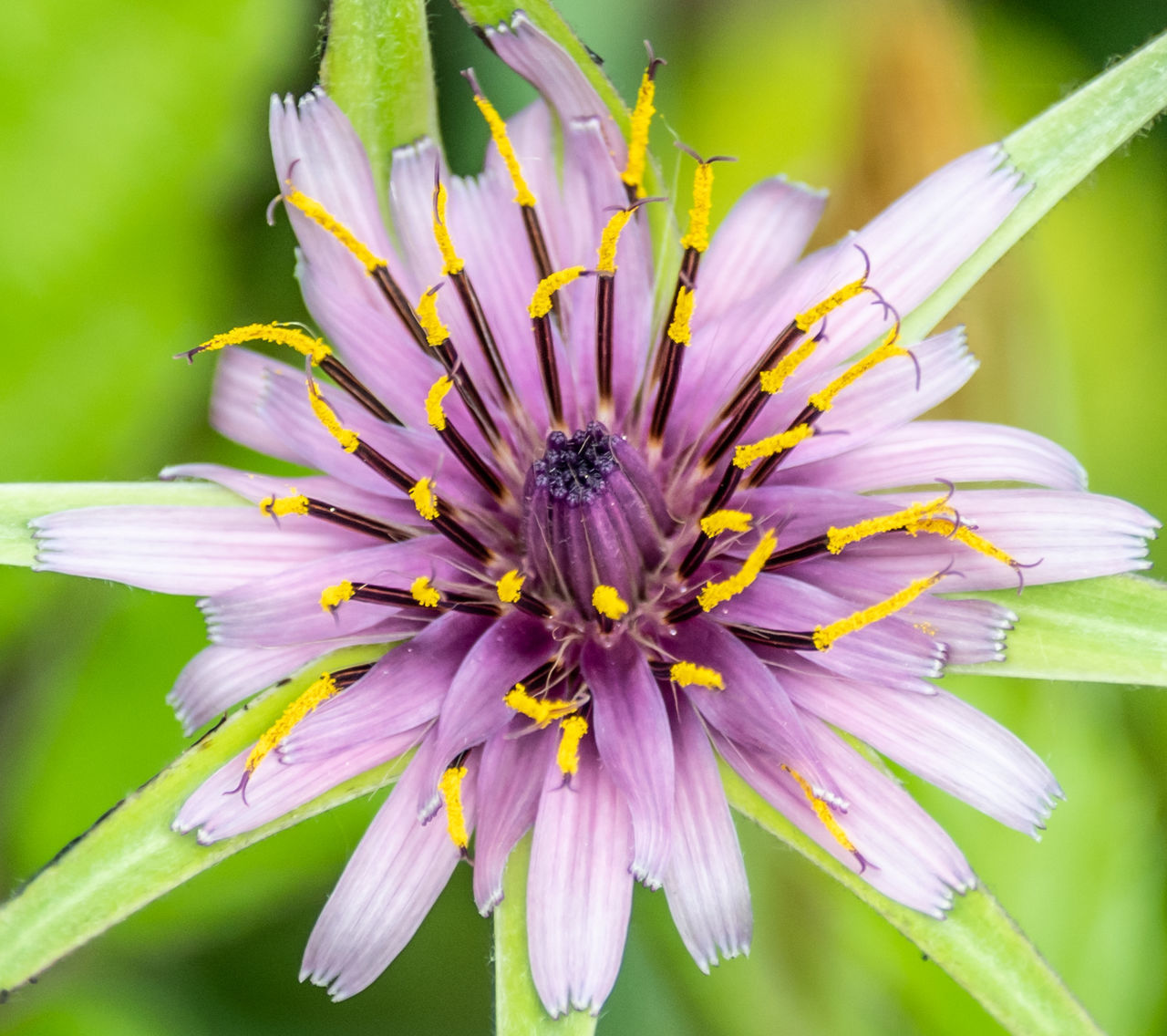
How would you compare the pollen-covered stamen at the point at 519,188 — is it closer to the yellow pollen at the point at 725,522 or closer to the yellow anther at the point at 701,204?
the yellow anther at the point at 701,204

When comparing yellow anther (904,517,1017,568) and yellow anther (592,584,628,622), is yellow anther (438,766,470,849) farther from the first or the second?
yellow anther (904,517,1017,568)

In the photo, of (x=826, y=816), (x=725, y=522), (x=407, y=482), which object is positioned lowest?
(x=826, y=816)

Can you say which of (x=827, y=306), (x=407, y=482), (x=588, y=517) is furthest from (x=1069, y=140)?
(x=407, y=482)

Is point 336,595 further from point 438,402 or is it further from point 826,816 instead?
point 826,816

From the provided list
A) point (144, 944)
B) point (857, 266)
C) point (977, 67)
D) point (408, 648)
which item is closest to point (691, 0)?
point (977, 67)

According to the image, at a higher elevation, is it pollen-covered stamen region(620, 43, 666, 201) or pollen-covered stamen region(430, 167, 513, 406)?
pollen-covered stamen region(620, 43, 666, 201)

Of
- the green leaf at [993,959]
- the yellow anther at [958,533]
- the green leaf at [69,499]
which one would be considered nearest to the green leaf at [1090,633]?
the yellow anther at [958,533]

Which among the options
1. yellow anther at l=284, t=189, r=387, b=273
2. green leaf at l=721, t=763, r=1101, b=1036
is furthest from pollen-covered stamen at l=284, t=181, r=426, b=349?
green leaf at l=721, t=763, r=1101, b=1036

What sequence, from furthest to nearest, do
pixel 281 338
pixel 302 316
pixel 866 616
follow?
pixel 302 316, pixel 281 338, pixel 866 616
